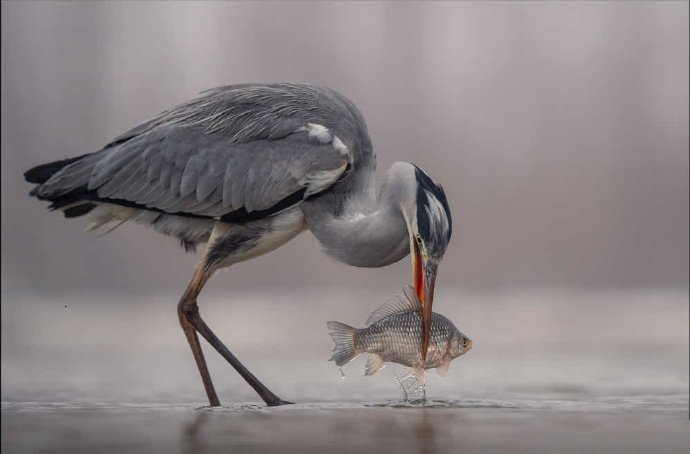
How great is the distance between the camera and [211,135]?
932 cm

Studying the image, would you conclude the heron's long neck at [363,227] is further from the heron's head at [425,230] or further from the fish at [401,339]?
the fish at [401,339]

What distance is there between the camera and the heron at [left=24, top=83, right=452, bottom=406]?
8.91m

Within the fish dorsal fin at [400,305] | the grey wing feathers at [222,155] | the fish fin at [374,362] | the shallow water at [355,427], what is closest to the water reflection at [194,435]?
the shallow water at [355,427]

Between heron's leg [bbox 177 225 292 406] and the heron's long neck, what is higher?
the heron's long neck

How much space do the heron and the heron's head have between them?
0.9 inches

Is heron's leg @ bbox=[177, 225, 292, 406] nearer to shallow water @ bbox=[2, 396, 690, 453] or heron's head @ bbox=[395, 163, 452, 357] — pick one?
shallow water @ bbox=[2, 396, 690, 453]

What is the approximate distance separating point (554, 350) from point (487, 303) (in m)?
4.56

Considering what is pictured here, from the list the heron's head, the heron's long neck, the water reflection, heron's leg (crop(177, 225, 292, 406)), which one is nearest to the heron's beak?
the heron's head

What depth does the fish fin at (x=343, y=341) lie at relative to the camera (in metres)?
8.44

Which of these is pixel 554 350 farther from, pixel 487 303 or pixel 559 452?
pixel 559 452

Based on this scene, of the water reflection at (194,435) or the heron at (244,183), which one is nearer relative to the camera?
the water reflection at (194,435)

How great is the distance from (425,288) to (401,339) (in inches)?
12.9

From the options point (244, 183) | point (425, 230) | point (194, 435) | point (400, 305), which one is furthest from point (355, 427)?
point (244, 183)

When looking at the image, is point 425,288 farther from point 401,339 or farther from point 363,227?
point 363,227
